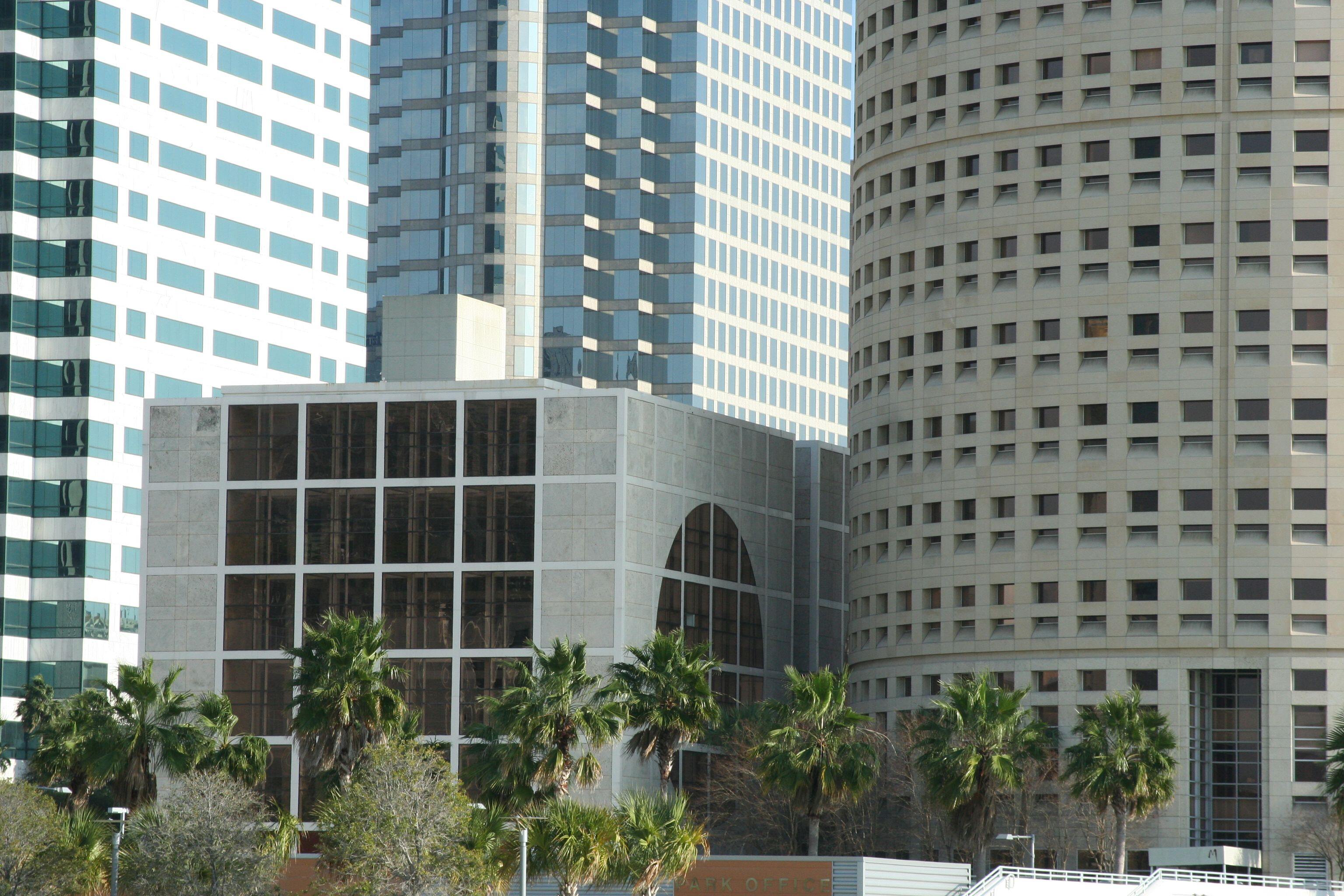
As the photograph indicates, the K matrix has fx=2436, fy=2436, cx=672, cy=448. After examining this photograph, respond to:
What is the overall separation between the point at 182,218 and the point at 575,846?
90.8 metres

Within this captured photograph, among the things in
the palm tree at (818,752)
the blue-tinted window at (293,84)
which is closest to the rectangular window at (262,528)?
the palm tree at (818,752)

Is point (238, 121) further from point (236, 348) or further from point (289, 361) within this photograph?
point (289, 361)

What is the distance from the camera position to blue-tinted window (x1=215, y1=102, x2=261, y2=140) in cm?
15762

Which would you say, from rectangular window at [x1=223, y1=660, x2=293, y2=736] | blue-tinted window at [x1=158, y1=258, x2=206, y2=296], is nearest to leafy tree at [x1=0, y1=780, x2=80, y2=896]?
rectangular window at [x1=223, y1=660, x2=293, y2=736]

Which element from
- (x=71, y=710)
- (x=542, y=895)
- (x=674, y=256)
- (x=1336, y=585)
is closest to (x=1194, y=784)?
(x=1336, y=585)

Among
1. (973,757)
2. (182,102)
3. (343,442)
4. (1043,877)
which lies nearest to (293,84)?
(182,102)

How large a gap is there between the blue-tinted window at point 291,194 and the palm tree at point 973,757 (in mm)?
74764

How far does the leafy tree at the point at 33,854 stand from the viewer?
82562 millimetres

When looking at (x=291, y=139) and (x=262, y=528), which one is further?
(x=291, y=139)

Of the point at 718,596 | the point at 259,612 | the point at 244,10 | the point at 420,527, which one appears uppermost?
the point at 244,10

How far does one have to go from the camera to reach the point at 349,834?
76.3 m

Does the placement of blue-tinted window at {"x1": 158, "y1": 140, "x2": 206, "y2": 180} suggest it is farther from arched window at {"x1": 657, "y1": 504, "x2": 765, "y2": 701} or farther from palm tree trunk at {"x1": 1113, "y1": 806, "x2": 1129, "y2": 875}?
palm tree trunk at {"x1": 1113, "y1": 806, "x2": 1129, "y2": 875}

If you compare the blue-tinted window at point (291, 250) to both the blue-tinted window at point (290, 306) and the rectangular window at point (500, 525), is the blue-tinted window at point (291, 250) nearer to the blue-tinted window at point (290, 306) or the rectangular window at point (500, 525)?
the blue-tinted window at point (290, 306)

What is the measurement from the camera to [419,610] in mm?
123250
